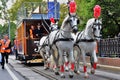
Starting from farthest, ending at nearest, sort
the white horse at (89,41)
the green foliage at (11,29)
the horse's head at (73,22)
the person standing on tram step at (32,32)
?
the green foliage at (11,29) → the person standing on tram step at (32,32) → the white horse at (89,41) → the horse's head at (73,22)

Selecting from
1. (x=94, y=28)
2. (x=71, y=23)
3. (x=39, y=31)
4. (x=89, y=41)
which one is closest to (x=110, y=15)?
(x=39, y=31)

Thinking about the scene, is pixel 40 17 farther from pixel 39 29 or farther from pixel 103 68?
pixel 103 68

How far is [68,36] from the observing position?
1669 cm

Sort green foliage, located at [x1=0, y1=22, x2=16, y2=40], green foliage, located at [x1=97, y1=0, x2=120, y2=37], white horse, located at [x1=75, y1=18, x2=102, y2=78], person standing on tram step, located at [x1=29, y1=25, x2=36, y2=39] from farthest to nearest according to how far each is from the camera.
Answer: green foliage, located at [x1=0, y1=22, x2=16, y2=40] < green foliage, located at [x1=97, y1=0, x2=120, y2=37] < person standing on tram step, located at [x1=29, y1=25, x2=36, y2=39] < white horse, located at [x1=75, y1=18, x2=102, y2=78]

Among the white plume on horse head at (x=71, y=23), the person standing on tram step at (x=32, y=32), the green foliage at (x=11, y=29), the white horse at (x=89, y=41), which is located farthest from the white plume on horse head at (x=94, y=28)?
the green foliage at (x=11, y=29)

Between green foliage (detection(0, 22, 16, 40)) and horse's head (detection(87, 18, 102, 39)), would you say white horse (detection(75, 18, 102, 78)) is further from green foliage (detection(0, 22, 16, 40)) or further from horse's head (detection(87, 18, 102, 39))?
green foliage (detection(0, 22, 16, 40))

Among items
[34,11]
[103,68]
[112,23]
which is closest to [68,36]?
[103,68]

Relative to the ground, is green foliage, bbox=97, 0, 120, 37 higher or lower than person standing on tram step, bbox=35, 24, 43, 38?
higher

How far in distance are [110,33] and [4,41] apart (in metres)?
16.8

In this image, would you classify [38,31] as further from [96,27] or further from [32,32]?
[96,27]

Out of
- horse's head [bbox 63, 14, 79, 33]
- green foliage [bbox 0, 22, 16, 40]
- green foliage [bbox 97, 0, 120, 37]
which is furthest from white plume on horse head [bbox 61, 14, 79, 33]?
green foliage [bbox 0, 22, 16, 40]

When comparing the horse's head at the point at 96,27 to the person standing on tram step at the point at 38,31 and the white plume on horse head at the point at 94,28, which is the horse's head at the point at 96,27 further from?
the person standing on tram step at the point at 38,31

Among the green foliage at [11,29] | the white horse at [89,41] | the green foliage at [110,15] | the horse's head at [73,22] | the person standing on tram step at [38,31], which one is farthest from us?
the green foliage at [11,29]

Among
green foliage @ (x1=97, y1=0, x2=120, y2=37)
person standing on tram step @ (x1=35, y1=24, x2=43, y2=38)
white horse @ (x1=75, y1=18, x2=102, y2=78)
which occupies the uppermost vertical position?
green foliage @ (x1=97, y1=0, x2=120, y2=37)
